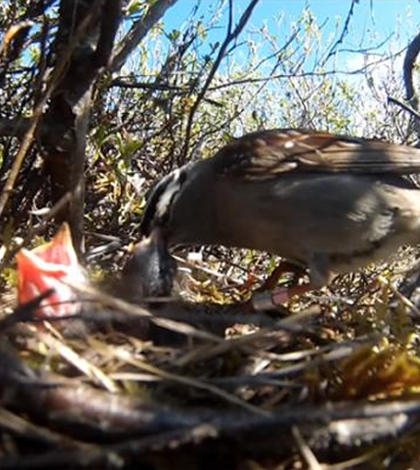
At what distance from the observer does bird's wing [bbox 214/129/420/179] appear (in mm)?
3473

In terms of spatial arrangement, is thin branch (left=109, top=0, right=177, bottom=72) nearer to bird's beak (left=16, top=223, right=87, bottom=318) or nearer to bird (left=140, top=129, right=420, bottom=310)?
bird (left=140, top=129, right=420, bottom=310)

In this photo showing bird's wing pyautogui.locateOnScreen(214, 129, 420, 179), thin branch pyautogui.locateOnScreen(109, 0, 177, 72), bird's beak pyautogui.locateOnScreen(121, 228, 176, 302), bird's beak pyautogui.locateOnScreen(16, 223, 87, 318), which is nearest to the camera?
bird's beak pyautogui.locateOnScreen(16, 223, 87, 318)

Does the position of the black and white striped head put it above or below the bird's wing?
below

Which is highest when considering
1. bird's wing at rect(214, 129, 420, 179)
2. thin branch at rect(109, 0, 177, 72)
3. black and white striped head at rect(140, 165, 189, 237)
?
thin branch at rect(109, 0, 177, 72)

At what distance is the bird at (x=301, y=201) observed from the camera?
131 inches

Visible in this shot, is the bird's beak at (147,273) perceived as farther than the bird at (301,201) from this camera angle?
No

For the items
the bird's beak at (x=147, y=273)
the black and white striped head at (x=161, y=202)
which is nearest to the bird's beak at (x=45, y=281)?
the bird's beak at (x=147, y=273)

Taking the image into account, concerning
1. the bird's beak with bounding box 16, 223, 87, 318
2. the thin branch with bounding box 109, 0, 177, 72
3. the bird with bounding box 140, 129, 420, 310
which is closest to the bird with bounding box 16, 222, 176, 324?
the bird's beak with bounding box 16, 223, 87, 318

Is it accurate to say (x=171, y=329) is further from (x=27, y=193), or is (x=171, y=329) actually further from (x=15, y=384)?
(x=27, y=193)

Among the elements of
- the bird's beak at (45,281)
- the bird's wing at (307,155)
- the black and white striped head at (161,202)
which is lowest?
the bird's beak at (45,281)

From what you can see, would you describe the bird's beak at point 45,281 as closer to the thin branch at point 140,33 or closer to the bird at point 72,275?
the bird at point 72,275

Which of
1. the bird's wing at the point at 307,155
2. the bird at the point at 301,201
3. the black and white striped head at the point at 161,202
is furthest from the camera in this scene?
the bird's wing at the point at 307,155

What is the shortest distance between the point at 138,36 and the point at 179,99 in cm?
134

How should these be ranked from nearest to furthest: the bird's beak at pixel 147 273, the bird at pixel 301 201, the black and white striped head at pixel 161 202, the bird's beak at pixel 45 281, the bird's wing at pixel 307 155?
the bird's beak at pixel 45 281, the bird's beak at pixel 147 273, the black and white striped head at pixel 161 202, the bird at pixel 301 201, the bird's wing at pixel 307 155
